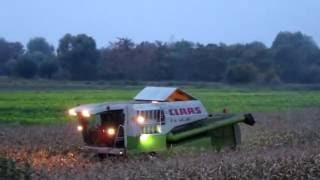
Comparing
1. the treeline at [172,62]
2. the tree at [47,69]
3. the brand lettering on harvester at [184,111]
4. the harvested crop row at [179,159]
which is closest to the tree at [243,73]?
the treeline at [172,62]

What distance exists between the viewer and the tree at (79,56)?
75.6 m

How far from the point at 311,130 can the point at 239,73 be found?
48685 millimetres

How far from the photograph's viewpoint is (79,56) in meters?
76.4

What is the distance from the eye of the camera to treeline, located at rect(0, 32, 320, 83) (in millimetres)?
73688

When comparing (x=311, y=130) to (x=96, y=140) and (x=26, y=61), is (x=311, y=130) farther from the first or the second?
(x=26, y=61)

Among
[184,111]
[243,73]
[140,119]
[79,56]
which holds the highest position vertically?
[79,56]

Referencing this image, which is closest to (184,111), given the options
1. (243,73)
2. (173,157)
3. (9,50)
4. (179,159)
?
(173,157)

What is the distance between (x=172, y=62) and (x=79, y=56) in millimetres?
12648

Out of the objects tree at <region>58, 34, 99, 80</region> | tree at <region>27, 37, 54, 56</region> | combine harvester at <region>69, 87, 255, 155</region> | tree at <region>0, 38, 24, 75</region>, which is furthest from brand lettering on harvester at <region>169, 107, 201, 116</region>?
tree at <region>27, 37, 54, 56</region>

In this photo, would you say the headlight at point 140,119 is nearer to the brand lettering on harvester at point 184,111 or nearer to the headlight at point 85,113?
the brand lettering on harvester at point 184,111

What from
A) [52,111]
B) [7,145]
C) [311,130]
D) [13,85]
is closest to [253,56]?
[13,85]

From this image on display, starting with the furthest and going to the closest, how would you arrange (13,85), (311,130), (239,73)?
(239,73)
(13,85)
(311,130)

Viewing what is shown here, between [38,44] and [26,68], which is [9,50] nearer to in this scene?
[38,44]

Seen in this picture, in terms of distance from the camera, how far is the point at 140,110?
16156mm
